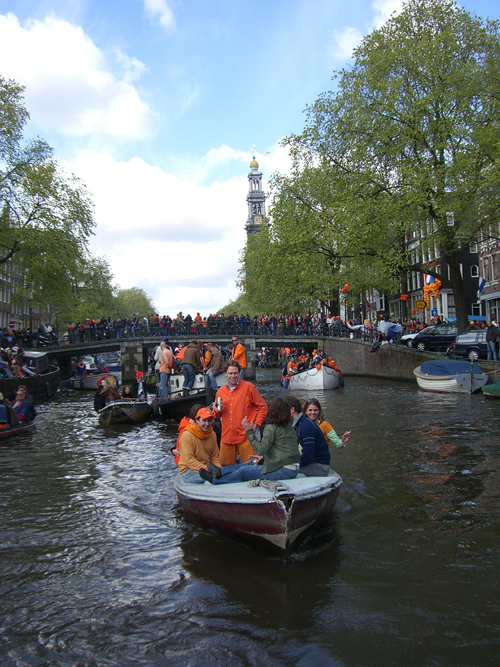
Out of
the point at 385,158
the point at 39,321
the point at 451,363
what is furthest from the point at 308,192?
the point at 39,321

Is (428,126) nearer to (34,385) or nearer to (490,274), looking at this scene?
(490,274)

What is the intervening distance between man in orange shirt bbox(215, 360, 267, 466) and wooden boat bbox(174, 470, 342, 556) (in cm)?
97

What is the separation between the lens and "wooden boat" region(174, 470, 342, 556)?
5.67 m

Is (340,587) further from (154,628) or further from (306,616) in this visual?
(154,628)

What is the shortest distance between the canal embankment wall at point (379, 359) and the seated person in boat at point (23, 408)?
605 inches

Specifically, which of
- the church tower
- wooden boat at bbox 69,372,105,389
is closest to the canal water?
wooden boat at bbox 69,372,105,389

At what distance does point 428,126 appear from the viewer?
977 inches

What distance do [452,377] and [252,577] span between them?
1779 cm

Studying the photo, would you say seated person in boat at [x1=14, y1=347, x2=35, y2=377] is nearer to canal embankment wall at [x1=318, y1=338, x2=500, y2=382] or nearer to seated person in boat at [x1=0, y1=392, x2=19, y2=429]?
seated person in boat at [x1=0, y1=392, x2=19, y2=429]

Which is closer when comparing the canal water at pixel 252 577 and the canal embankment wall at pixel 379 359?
the canal water at pixel 252 577

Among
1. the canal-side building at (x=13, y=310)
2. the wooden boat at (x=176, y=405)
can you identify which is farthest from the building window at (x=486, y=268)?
the canal-side building at (x=13, y=310)

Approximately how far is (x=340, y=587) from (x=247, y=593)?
825 mm

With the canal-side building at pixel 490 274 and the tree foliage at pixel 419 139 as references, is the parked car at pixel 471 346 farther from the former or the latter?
the canal-side building at pixel 490 274

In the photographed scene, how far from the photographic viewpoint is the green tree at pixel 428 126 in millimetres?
23594
